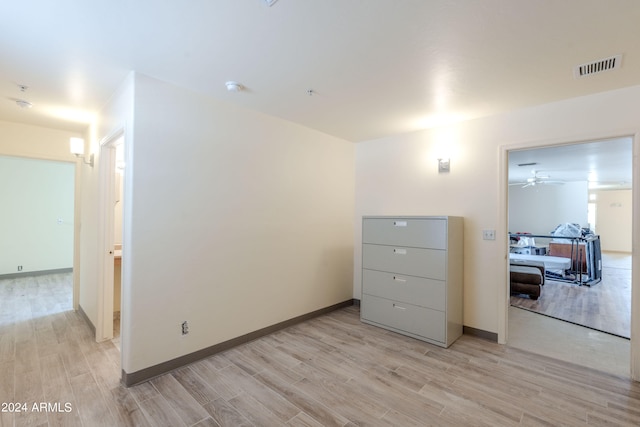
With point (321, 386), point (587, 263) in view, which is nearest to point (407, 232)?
point (321, 386)

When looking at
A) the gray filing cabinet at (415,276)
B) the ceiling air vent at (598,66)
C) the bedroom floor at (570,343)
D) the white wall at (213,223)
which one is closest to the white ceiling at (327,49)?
the ceiling air vent at (598,66)

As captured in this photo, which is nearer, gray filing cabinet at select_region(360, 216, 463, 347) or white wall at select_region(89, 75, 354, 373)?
white wall at select_region(89, 75, 354, 373)

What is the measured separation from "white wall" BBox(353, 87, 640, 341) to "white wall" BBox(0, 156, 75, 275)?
21.8ft

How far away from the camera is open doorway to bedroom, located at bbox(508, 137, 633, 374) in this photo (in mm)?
3306

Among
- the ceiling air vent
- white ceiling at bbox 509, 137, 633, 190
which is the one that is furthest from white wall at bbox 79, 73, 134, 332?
white ceiling at bbox 509, 137, 633, 190

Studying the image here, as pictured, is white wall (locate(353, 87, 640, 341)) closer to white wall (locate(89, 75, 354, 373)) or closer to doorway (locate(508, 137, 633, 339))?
doorway (locate(508, 137, 633, 339))

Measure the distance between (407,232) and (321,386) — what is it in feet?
5.85

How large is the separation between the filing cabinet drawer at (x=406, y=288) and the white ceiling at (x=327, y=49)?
6.00 ft

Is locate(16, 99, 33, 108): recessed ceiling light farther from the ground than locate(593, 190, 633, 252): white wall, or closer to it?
farther from the ground

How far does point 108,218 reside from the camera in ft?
9.77

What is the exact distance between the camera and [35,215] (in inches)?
235

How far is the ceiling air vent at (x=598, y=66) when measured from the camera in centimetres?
200

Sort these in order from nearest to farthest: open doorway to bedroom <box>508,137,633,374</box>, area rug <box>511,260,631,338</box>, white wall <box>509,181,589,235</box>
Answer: open doorway to bedroom <box>508,137,633,374</box> < area rug <box>511,260,631,338</box> < white wall <box>509,181,589,235</box>

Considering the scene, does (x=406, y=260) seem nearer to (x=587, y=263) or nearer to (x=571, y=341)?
(x=571, y=341)
